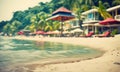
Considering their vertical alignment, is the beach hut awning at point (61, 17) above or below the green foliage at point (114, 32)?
above

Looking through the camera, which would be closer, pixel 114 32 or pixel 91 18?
pixel 114 32

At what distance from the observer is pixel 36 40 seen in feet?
17.1

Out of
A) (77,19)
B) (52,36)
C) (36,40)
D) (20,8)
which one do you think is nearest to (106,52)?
(77,19)

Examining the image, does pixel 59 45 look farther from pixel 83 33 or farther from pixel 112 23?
pixel 112 23

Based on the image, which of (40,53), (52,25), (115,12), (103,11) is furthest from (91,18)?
(40,53)

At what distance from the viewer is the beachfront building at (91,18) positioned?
4.63 meters

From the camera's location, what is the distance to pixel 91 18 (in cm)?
469

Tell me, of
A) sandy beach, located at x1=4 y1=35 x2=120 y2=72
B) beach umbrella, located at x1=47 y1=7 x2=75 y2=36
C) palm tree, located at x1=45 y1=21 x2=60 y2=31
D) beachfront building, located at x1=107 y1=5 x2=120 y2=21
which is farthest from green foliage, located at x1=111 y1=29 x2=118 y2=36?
palm tree, located at x1=45 y1=21 x2=60 y2=31

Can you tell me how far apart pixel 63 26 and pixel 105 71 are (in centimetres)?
169

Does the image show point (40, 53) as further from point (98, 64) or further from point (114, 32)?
point (114, 32)

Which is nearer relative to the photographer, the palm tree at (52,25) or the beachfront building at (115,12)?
the beachfront building at (115,12)

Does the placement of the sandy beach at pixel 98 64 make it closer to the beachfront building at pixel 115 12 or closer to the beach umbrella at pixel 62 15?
the beachfront building at pixel 115 12

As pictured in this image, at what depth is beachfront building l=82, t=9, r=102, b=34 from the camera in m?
4.63

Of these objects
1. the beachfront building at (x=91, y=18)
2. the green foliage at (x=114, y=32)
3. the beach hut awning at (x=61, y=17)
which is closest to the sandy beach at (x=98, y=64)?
the green foliage at (x=114, y=32)
